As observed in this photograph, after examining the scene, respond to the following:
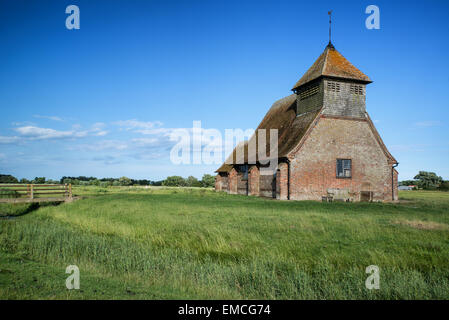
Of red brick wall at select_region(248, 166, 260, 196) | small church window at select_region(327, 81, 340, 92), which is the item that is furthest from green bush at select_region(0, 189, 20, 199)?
small church window at select_region(327, 81, 340, 92)

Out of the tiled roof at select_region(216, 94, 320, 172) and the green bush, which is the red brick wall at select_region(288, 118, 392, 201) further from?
the green bush

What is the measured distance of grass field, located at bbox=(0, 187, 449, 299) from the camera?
21.7 ft

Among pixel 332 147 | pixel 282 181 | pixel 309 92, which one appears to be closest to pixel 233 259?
pixel 282 181

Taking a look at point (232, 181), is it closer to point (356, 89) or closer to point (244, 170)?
point (244, 170)

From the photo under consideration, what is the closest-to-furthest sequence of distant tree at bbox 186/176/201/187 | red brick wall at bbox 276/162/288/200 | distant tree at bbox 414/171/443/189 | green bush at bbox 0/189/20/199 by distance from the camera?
red brick wall at bbox 276/162/288/200, green bush at bbox 0/189/20/199, distant tree at bbox 186/176/201/187, distant tree at bbox 414/171/443/189

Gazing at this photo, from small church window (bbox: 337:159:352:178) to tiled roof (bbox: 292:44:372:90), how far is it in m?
7.21

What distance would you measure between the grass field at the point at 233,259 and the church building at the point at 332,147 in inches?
488

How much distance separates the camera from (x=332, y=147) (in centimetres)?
2767

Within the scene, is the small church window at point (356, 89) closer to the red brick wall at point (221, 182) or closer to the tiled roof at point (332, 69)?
the tiled roof at point (332, 69)

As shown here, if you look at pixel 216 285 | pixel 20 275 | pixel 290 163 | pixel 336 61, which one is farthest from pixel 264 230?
pixel 336 61

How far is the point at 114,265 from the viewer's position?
8820 mm

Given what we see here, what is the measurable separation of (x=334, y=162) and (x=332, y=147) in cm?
130

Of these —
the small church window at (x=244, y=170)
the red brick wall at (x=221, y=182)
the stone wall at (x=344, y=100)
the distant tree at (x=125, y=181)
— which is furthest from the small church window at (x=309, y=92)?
the distant tree at (x=125, y=181)

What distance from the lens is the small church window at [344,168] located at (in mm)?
27925
